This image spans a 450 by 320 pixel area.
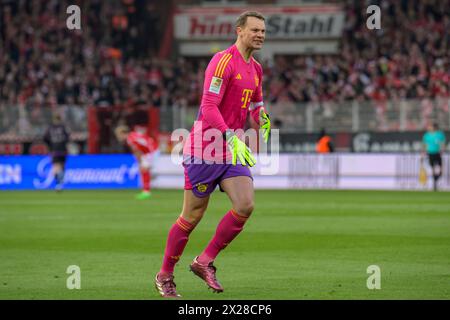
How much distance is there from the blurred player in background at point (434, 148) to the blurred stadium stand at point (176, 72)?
1086 millimetres

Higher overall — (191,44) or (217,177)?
(191,44)

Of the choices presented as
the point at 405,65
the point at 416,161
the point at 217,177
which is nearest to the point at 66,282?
the point at 217,177

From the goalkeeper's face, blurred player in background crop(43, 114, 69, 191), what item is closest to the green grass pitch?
the goalkeeper's face

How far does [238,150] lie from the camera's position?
31.9 ft

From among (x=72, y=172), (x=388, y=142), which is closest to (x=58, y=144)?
(x=72, y=172)

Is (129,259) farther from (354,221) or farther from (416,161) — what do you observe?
(416,161)

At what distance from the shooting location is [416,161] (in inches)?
1261

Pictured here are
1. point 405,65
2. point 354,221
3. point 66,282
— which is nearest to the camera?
point 66,282

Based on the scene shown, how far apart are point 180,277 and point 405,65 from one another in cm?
2768

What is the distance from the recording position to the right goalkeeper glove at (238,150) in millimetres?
9664

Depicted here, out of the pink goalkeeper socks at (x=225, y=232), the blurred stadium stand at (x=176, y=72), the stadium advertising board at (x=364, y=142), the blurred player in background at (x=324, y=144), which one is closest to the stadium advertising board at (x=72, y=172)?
the blurred stadium stand at (x=176, y=72)

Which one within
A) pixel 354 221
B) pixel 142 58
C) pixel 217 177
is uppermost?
pixel 142 58

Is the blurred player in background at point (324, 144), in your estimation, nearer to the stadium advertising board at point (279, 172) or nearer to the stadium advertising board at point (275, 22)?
the stadium advertising board at point (279, 172)
